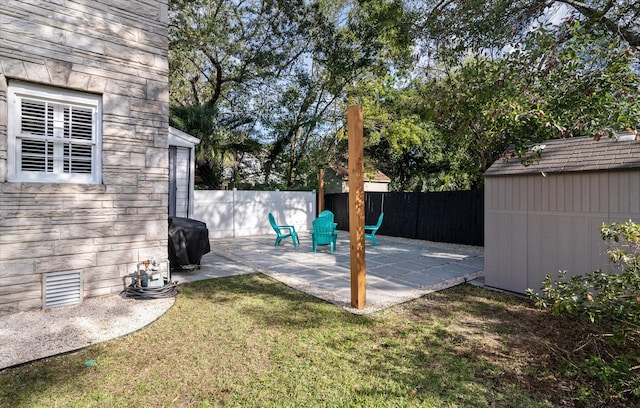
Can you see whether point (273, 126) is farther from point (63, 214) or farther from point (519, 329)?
point (519, 329)

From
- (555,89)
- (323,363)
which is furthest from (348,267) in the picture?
(555,89)

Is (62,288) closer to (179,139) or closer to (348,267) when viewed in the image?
(348,267)

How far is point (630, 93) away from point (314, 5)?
1151cm

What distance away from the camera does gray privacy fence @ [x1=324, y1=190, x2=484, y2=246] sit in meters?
8.93

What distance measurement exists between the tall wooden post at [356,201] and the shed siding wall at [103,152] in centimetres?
260

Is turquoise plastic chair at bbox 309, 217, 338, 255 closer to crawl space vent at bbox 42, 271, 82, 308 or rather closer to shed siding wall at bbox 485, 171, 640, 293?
shed siding wall at bbox 485, 171, 640, 293

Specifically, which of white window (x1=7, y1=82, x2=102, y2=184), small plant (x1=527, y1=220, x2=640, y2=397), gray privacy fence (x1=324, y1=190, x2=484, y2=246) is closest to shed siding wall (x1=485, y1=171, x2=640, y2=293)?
small plant (x1=527, y1=220, x2=640, y2=397)

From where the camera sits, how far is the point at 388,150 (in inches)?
702

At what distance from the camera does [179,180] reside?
7.98m

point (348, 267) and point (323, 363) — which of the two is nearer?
point (323, 363)

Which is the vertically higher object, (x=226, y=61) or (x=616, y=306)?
(x=226, y=61)

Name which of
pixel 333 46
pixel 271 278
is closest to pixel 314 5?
pixel 333 46

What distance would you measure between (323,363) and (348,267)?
3542 mm

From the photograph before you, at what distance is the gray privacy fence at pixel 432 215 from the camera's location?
352 inches
